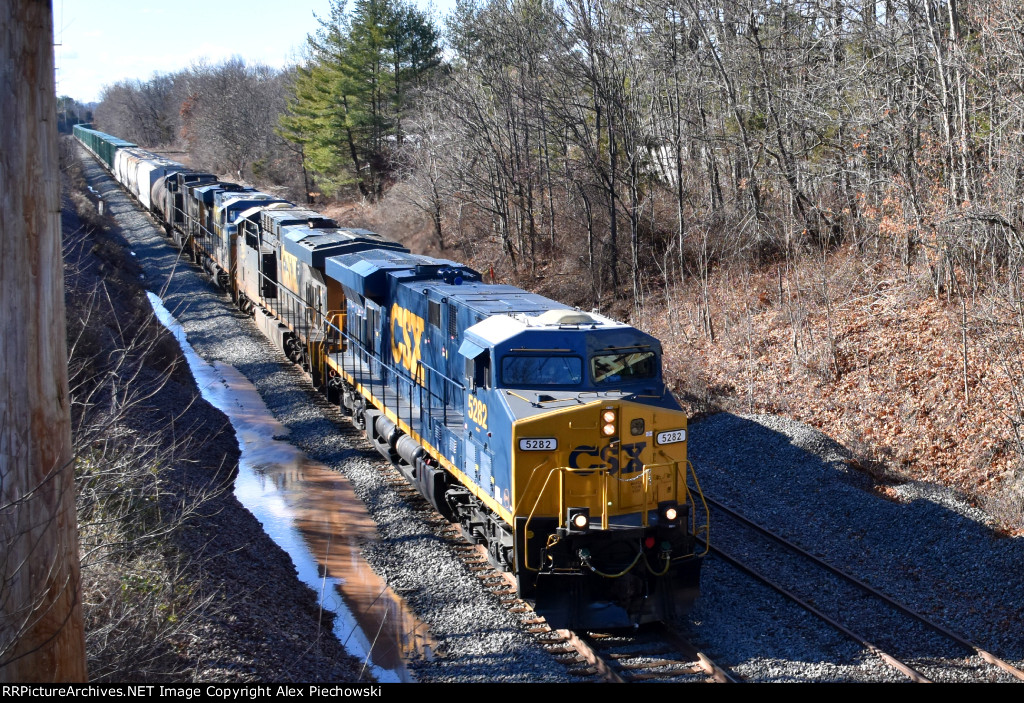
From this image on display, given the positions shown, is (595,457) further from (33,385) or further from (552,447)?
(33,385)

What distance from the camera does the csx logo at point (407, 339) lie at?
14125mm

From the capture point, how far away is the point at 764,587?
1100 centimetres

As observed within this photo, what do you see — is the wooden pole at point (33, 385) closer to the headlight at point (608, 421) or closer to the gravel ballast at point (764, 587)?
the gravel ballast at point (764, 587)

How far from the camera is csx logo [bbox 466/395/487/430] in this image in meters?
10.6

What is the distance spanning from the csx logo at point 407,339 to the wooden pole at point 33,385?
975 cm

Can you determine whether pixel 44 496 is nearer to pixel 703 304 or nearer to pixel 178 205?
pixel 703 304

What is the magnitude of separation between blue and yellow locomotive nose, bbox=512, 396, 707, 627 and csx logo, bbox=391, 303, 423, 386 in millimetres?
4876

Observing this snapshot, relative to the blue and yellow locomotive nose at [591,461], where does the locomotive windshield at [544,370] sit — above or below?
above

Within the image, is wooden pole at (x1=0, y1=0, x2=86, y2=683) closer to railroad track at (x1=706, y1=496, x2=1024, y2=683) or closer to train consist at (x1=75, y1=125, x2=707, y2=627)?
train consist at (x1=75, y1=125, x2=707, y2=627)

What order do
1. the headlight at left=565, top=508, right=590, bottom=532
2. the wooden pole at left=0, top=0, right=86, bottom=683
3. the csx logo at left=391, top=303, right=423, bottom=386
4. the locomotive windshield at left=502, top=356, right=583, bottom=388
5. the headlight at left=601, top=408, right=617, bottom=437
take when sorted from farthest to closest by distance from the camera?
the csx logo at left=391, top=303, right=423, bottom=386 → the locomotive windshield at left=502, top=356, right=583, bottom=388 → the headlight at left=601, top=408, right=617, bottom=437 → the headlight at left=565, top=508, right=590, bottom=532 → the wooden pole at left=0, top=0, right=86, bottom=683

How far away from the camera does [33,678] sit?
169 inches

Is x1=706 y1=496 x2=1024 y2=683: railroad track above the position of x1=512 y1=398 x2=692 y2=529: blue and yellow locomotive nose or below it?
below

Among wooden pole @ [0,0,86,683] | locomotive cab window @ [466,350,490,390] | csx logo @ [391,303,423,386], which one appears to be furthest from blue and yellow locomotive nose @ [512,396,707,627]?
wooden pole @ [0,0,86,683]

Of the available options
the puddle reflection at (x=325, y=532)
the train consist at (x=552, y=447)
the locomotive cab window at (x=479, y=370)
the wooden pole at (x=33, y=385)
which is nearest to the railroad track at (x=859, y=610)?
the train consist at (x=552, y=447)
